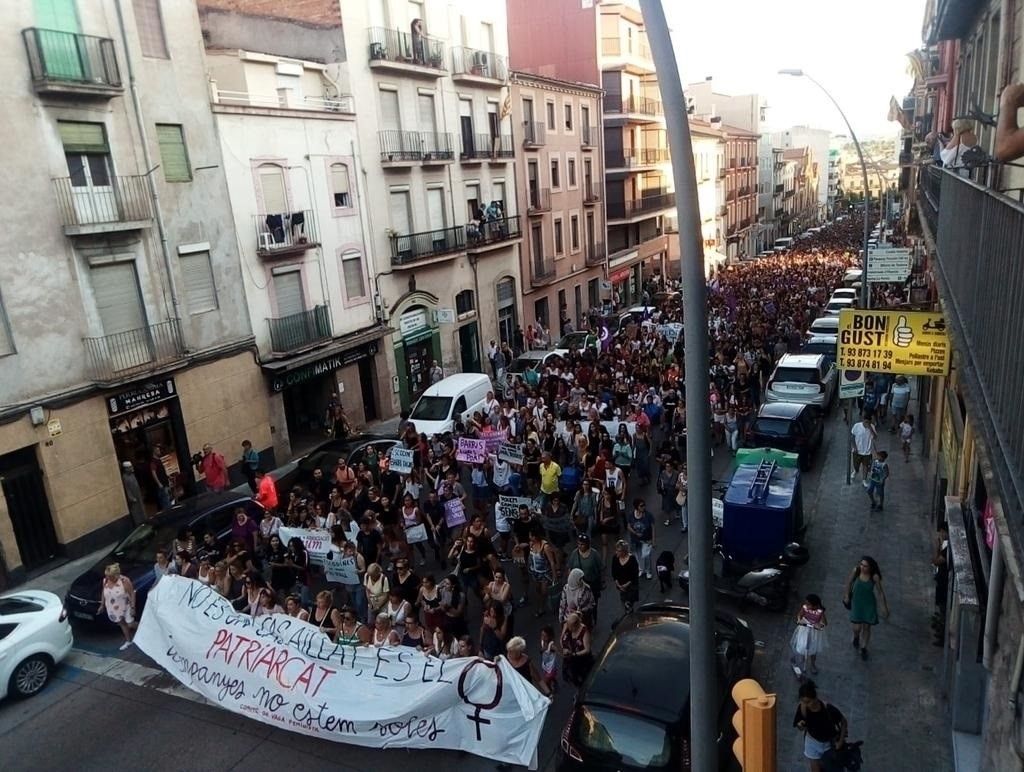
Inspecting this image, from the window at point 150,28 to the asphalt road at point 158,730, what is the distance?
13791 millimetres

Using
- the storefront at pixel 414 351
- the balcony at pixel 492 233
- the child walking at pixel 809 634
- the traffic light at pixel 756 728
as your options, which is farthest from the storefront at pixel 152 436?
the traffic light at pixel 756 728

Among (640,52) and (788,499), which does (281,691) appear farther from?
(640,52)

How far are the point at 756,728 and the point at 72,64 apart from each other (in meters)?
18.6

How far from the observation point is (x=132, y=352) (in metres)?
17.8

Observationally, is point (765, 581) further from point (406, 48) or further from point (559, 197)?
point (559, 197)

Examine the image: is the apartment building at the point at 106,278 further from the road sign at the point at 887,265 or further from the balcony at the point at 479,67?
the road sign at the point at 887,265

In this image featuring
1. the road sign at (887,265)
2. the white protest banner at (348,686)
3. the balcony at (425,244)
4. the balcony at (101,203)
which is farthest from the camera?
the balcony at (425,244)

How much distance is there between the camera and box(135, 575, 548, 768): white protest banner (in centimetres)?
859

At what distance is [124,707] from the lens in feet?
34.6

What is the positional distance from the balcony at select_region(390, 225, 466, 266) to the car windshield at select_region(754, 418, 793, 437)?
14001mm

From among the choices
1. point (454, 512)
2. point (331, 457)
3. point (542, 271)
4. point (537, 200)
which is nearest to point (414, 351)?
point (331, 457)

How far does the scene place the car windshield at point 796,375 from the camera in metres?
20.9

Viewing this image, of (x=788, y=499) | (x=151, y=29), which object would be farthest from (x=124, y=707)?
(x=151, y=29)

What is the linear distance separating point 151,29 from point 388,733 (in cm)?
1729
